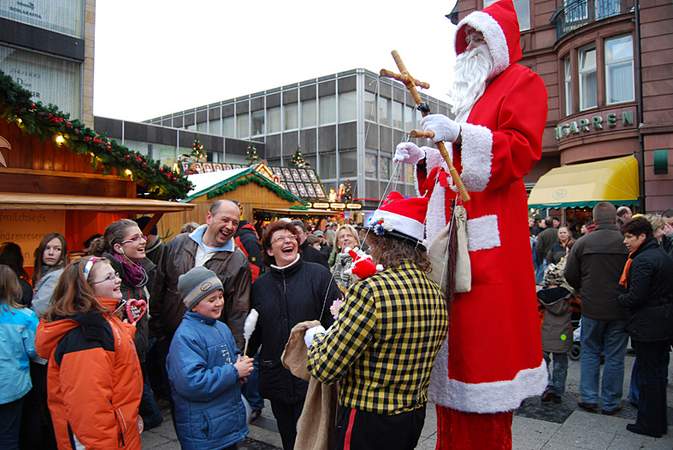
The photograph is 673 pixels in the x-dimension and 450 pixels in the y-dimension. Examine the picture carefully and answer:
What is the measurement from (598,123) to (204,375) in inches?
634

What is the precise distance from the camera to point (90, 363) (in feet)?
9.59

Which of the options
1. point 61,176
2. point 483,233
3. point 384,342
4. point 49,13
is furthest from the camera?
point 49,13

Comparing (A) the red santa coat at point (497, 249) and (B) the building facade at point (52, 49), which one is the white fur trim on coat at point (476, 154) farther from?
(B) the building facade at point (52, 49)

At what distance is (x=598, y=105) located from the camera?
52.6 feet

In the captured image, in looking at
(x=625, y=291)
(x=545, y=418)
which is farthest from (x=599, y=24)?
(x=545, y=418)

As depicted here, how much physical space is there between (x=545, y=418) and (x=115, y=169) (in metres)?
6.58

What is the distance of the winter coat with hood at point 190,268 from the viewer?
158 inches

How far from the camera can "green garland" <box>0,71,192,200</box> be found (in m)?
6.32

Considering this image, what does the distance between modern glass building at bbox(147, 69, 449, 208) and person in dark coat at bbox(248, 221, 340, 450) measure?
2490 centimetres

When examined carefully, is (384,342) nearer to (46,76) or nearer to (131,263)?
(131,263)

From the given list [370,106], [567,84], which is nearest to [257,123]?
[370,106]

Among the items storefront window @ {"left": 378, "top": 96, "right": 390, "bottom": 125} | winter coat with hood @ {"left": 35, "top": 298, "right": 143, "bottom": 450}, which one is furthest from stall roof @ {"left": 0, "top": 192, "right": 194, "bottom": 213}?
storefront window @ {"left": 378, "top": 96, "right": 390, "bottom": 125}

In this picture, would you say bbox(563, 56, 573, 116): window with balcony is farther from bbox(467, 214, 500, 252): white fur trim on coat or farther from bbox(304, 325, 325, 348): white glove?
bbox(304, 325, 325, 348): white glove

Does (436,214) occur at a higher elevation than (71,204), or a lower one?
lower
